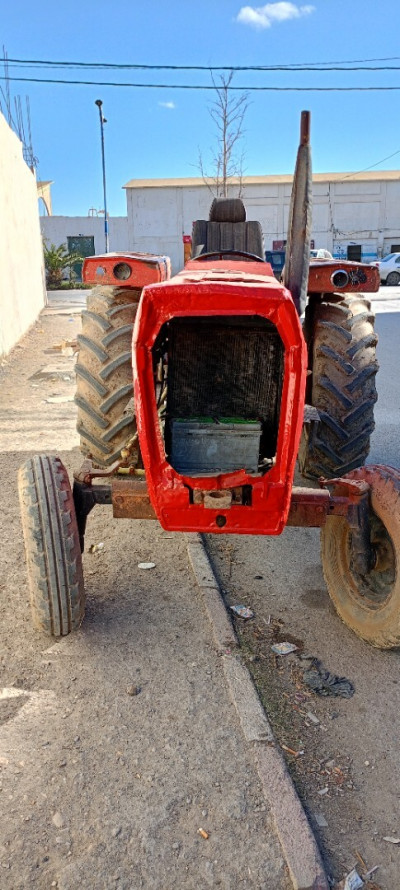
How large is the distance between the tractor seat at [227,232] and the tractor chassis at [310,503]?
2.99 metres

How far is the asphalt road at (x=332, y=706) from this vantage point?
2145mm

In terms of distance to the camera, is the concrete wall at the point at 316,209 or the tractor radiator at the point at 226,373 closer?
the tractor radiator at the point at 226,373

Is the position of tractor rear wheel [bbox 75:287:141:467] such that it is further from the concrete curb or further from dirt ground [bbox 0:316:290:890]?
the concrete curb

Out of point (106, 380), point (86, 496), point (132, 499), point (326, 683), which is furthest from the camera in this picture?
point (106, 380)

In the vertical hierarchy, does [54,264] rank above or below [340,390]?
below

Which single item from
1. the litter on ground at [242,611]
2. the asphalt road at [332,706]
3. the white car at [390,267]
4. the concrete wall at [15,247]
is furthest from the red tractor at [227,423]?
the white car at [390,267]

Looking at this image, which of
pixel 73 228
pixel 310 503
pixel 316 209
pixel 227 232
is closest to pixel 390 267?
pixel 316 209

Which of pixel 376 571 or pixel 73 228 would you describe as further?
pixel 73 228

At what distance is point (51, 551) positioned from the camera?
9.65 feet

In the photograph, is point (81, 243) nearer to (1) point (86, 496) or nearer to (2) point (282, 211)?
(2) point (282, 211)

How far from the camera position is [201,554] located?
391 cm

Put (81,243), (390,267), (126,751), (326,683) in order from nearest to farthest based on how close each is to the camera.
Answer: (126,751) → (326,683) → (390,267) → (81,243)

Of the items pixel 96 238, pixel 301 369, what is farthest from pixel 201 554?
pixel 96 238

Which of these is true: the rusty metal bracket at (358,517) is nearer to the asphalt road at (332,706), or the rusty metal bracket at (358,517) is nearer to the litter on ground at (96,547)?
the asphalt road at (332,706)
